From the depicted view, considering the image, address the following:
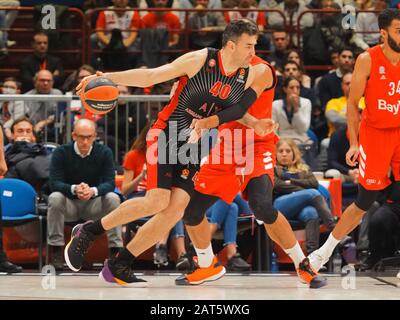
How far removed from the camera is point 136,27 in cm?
1274

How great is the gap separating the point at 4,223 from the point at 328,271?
10.1 ft

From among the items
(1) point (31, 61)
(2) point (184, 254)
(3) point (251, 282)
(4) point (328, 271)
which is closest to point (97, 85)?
(3) point (251, 282)

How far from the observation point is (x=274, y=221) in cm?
736

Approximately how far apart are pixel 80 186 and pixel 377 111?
2.98 meters

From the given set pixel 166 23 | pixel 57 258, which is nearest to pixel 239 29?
pixel 57 258

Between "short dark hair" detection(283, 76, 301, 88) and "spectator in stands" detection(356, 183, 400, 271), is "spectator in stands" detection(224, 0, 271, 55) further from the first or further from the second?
"spectator in stands" detection(356, 183, 400, 271)

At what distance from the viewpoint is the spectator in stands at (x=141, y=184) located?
9.31 meters

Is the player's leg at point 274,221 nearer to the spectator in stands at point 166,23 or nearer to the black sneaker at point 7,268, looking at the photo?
the black sneaker at point 7,268

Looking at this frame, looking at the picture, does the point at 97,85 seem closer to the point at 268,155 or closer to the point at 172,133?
the point at 172,133

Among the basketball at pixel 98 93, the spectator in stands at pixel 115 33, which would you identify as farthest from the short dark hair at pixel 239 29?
the spectator in stands at pixel 115 33

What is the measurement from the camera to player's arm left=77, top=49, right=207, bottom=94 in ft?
22.9

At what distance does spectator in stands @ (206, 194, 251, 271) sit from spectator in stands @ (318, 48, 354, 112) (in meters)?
3.18

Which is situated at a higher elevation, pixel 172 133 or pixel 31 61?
pixel 31 61
